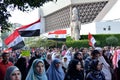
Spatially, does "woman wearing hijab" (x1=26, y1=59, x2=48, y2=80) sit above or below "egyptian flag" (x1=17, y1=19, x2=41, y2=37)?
below

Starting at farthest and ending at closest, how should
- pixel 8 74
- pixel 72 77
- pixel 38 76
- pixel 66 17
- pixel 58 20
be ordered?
pixel 58 20 → pixel 66 17 → pixel 72 77 → pixel 38 76 → pixel 8 74

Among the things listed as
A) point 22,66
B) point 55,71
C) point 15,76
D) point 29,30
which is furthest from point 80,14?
point 15,76

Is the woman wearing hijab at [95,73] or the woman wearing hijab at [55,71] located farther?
the woman wearing hijab at [55,71]

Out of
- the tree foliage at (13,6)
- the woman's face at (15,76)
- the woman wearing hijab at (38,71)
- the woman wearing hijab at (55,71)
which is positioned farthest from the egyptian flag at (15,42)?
the woman's face at (15,76)

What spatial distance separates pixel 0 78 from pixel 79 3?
3393 inches

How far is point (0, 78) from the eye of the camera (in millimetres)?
8523

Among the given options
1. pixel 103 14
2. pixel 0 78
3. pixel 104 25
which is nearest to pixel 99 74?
pixel 0 78

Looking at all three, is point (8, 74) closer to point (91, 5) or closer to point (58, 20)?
point (91, 5)

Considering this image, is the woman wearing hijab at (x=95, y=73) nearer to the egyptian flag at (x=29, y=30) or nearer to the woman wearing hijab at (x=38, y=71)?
the woman wearing hijab at (x=38, y=71)

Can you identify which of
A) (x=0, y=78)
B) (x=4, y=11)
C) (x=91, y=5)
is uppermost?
(x=91, y=5)

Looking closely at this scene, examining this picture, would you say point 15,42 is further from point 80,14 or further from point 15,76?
point 80,14

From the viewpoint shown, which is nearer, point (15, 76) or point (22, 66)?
point (15, 76)

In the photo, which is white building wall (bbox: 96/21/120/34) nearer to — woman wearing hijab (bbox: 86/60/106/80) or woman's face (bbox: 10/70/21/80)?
woman wearing hijab (bbox: 86/60/106/80)

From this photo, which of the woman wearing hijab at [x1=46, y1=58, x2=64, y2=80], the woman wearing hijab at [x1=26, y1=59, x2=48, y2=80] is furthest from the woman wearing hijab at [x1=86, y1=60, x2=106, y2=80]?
the woman wearing hijab at [x1=26, y1=59, x2=48, y2=80]
